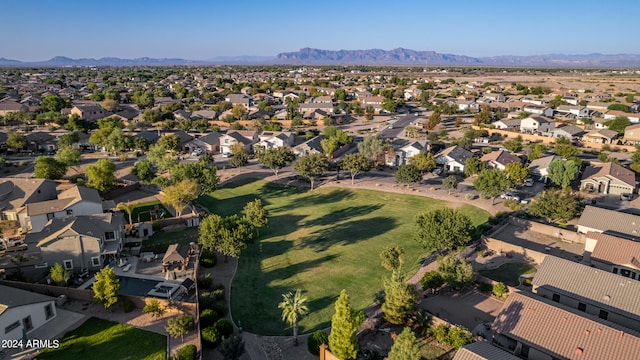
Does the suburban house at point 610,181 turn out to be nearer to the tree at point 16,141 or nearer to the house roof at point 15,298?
the house roof at point 15,298

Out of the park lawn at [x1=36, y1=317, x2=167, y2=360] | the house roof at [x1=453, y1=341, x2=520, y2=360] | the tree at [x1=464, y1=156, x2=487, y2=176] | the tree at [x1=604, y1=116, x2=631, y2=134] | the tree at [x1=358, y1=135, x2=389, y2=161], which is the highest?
the tree at [x1=604, y1=116, x2=631, y2=134]

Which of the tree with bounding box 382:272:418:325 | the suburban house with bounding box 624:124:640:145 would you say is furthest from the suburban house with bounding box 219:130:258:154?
the suburban house with bounding box 624:124:640:145

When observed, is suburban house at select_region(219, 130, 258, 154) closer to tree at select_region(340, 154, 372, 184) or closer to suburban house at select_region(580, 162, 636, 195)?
tree at select_region(340, 154, 372, 184)

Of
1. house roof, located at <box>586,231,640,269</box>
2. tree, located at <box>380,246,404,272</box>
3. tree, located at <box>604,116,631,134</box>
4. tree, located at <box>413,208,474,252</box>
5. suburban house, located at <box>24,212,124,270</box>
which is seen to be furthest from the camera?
tree, located at <box>604,116,631,134</box>

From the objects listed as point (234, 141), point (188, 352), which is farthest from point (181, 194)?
point (234, 141)

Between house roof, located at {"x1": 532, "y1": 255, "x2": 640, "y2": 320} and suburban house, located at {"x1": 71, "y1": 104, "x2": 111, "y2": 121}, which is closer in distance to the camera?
house roof, located at {"x1": 532, "y1": 255, "x2": 640, "y2": 320}

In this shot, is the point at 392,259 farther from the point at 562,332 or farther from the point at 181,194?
the point at 181,194
